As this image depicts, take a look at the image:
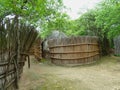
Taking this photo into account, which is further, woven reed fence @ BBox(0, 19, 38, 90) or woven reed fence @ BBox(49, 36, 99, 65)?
woven reed fence @ BBox(49, 36, 99, 65)

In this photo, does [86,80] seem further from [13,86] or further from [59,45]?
[59,45]

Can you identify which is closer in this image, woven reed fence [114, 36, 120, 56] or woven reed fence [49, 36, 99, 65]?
woven reed fence [49, 36, 99, 65]

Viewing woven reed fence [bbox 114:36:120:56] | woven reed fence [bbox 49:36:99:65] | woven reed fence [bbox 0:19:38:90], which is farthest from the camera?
woven reed fence [bbox 114:36:120:56]

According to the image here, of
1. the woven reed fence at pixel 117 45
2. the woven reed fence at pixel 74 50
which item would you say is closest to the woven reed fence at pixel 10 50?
the woven reed fence at pixel 74 50

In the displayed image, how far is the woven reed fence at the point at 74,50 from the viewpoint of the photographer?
1145 cm

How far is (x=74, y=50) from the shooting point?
11469 mm

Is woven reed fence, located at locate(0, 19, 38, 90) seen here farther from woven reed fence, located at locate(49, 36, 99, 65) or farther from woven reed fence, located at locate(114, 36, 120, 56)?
woven reed fence, located at locate(114, 36, 120, 56)

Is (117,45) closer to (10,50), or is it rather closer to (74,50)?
(74,50)

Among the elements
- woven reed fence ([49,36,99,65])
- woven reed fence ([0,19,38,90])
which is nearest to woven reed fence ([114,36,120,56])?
woven reed fence ([49,36,99,65])

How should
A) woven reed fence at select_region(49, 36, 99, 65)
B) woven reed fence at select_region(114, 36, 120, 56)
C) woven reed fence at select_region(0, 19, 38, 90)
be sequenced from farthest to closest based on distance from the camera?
1. woven reed fence at select_region(114, 36, 120, 56)
2. woven reed fence at select_region(49, 36, 99, 65)
3. woven reed fence at select_region(0, 19, 38, 90)

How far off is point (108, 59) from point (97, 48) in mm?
987

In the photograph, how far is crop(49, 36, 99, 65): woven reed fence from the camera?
37.6 ft

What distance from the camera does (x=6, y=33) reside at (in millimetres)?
4637

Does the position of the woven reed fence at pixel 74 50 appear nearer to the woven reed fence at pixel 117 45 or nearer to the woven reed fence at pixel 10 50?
the woven reed fence at pixel 117 45
